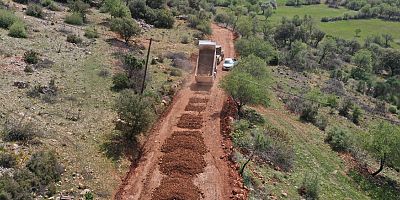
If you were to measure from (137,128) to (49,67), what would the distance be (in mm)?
11718

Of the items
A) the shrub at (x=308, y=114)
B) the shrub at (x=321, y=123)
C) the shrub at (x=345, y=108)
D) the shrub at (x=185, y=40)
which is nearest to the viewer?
the shrub at (x=321, y=123)

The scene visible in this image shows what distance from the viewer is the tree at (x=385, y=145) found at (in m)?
33.5

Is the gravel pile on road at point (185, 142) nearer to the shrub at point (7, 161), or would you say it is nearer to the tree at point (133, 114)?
the tree at point (133, 114)

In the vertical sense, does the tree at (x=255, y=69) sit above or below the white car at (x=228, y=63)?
above

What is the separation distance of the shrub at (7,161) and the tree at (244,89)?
725 inches

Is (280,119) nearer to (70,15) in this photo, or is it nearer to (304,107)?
(304,107)

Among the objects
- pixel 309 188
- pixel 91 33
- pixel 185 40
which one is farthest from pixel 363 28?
pixel 309 188

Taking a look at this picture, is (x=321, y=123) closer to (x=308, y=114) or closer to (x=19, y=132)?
(x=308, y=114)

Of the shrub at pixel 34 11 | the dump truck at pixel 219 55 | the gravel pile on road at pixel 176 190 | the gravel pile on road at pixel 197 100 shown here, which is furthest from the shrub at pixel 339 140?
the shrub at pixel 34 11

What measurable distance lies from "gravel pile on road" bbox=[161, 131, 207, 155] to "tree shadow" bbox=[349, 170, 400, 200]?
12.0m

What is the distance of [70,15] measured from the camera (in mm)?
50938

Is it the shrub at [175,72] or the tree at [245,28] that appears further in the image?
the tree at [245,28]

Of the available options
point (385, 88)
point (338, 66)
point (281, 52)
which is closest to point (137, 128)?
point (281, 52)

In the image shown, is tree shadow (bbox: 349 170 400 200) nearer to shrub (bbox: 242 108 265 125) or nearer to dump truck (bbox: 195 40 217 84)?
shrub (bbox: 242 108 265 125)
